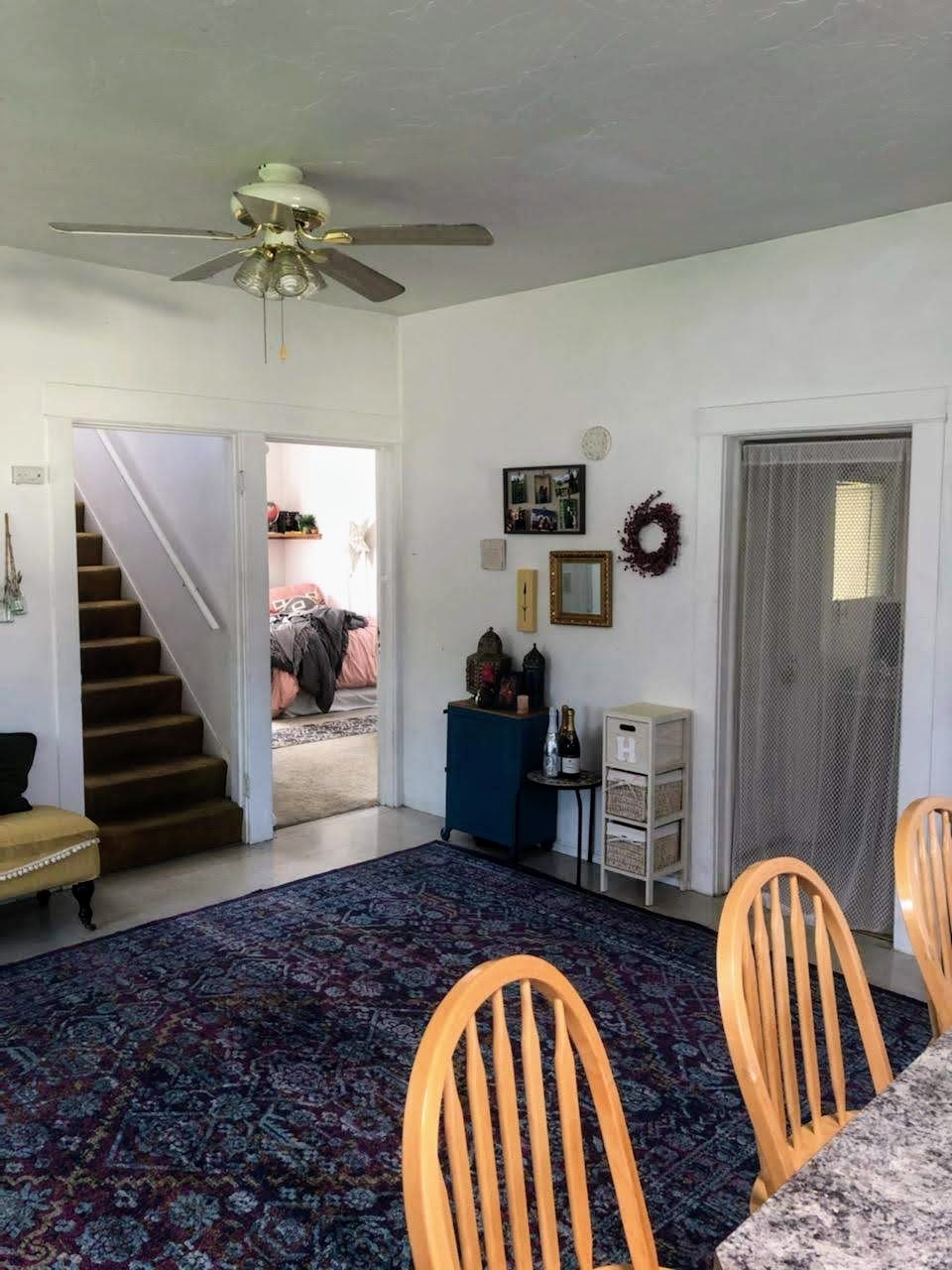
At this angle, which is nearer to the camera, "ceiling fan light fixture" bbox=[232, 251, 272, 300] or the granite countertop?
the granite countertop

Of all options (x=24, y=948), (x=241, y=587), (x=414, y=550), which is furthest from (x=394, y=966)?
(x=414, y=550)

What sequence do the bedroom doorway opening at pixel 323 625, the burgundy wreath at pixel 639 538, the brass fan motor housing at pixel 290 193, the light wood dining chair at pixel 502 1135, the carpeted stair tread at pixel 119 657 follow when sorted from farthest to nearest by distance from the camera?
the bedroom doorway opening at pixel 323 625
the carpeted stair tread at pixel 119 657
the burgundy wreath at pixel 639 538
the brass fan motor housing at pixel 290 193
the light wood dining chair at pixel 502 1135

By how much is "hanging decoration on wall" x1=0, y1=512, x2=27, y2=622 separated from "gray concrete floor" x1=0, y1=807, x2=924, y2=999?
1240mm

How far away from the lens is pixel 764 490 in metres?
4.27

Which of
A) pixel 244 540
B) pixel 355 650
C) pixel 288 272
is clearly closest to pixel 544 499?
pixel 244 540

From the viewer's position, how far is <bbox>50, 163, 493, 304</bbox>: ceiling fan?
300 cm

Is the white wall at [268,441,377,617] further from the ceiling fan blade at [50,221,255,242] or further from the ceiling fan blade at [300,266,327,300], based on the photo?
the ceiling fan blade at [50,221,255,242]

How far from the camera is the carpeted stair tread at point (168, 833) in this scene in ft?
15.7

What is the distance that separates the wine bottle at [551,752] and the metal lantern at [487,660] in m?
0.44

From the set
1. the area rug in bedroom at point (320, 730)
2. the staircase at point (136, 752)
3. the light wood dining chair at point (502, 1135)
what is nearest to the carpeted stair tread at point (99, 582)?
the staircase at point (136, 752)

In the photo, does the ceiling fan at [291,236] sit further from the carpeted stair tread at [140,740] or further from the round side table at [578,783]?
the carpeted stair tread at [140,740]

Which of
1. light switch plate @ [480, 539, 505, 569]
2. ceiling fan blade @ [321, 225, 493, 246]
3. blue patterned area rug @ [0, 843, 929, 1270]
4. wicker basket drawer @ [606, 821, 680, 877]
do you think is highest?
ceiling fan blade @ [321, 225, 493, 246]

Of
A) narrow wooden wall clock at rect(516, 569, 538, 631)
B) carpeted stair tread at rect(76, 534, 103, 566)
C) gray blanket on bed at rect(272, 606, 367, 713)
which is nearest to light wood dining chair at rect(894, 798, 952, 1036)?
narrow wooden wall clock at rect(516, 569, 538, 631)

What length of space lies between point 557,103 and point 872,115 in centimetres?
88
